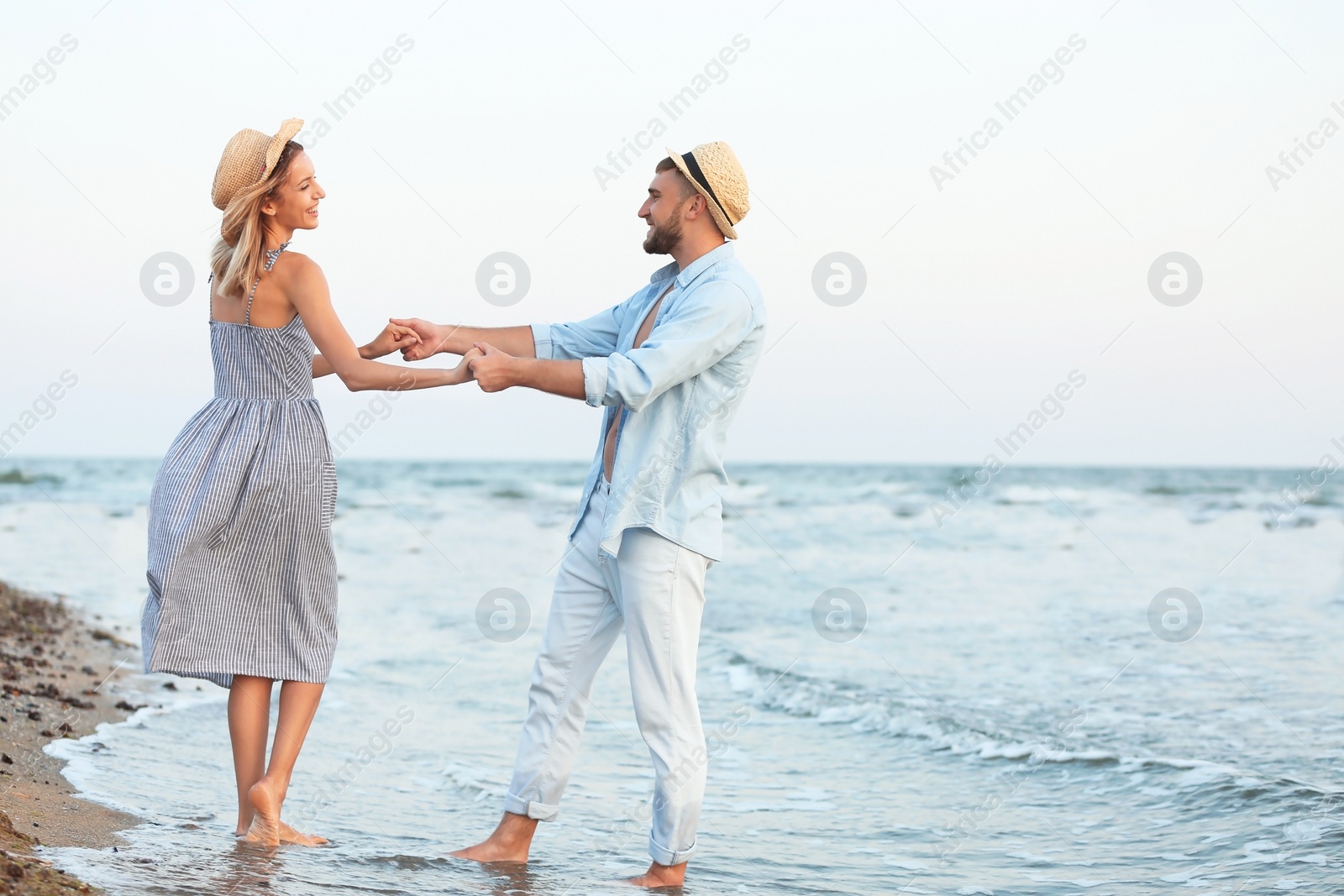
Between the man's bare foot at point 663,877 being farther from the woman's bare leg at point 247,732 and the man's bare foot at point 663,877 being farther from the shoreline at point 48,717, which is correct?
the shoreline at point 48,717

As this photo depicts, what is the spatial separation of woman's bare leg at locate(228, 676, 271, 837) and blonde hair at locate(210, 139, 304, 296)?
116 centimetres

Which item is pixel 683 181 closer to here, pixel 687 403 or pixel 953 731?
pixel 687 403

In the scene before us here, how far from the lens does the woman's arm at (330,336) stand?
332 cm

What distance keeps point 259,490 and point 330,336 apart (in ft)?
1.61

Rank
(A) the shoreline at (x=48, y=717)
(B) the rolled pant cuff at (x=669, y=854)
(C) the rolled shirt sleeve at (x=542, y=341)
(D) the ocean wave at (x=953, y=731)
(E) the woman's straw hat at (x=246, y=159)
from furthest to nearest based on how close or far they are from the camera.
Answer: (D) the ocean wave at (x=953, y=731)
(C) the rolled shirt sleeve at (x=542, y=341)
(B) the rolled pant cuff at (x=669, y=854)
(E) the woman's straw hat at (x=246, y=159)
(A) the shoreline at (x=48, y=717)

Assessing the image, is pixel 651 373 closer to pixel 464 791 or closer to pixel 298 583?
pixel 298 583

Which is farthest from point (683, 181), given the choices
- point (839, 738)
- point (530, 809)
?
point (839, 738)

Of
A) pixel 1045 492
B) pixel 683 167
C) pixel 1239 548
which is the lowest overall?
pixel 683 167

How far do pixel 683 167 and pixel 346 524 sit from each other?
1724cm

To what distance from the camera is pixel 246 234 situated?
3.24 meters

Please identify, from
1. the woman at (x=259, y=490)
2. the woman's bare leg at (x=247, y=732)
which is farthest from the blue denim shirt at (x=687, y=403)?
the woman's bare leg at (x=247, y=732)

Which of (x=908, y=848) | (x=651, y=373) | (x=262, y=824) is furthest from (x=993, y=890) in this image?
(x=262, y=824)

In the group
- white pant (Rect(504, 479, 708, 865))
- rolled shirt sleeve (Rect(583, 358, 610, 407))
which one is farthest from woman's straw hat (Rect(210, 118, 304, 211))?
white pant (Rect(504, 479, 708, 865))

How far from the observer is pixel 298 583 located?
342 cm
